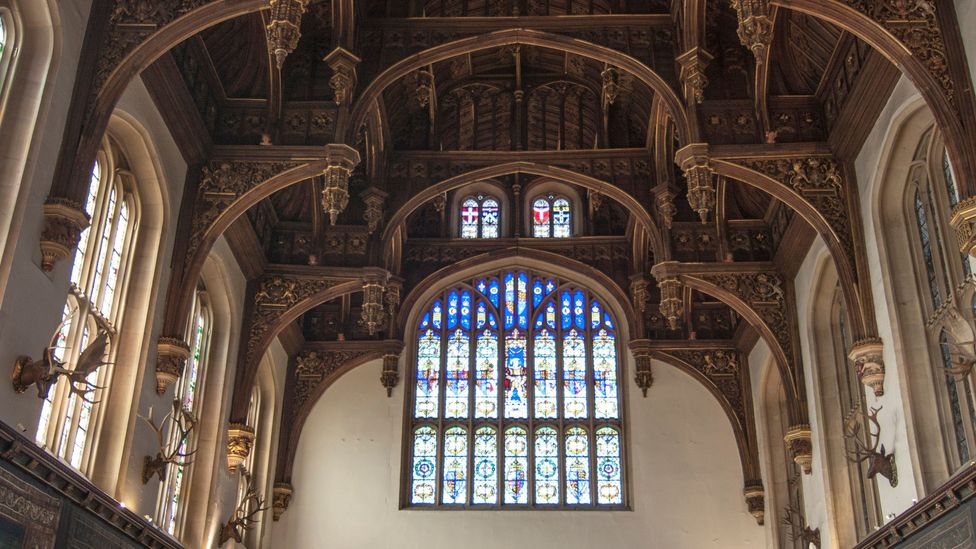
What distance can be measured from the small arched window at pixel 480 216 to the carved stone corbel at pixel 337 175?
8430 mm

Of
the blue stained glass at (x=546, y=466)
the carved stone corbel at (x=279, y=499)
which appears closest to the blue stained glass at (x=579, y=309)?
the blue stained glass at (x=546, y=466)

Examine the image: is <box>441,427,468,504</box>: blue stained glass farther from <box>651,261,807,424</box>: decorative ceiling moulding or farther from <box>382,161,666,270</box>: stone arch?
<box>651,261,807,424</box>: decorative ceiling moulding

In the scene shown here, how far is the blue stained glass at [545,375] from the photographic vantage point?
2472cm

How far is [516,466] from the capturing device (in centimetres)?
2420

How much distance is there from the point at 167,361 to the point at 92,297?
1679mm

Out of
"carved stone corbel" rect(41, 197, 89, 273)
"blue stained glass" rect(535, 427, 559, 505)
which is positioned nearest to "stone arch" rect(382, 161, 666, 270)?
"blue stained glass" rect(535, 427, 559, 505)

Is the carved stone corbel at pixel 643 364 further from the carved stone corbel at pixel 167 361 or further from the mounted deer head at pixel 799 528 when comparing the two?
the carved stone corbel at pixel 167 361

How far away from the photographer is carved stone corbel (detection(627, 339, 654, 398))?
24.5 m

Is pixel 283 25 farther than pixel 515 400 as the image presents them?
No

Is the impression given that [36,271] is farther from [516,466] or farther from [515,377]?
[515,377]

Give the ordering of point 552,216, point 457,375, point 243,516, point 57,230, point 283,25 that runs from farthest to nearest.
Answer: point 552,216 → point 457,375 → point 243,516 → point 283,25 → point 57,230

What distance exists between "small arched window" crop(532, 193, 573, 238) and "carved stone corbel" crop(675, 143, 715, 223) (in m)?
8.49

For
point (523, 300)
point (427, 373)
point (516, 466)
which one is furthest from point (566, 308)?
point (516, 466)

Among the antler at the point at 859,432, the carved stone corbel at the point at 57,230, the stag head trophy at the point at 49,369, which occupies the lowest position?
the stag head trophy at the point at 49,369
